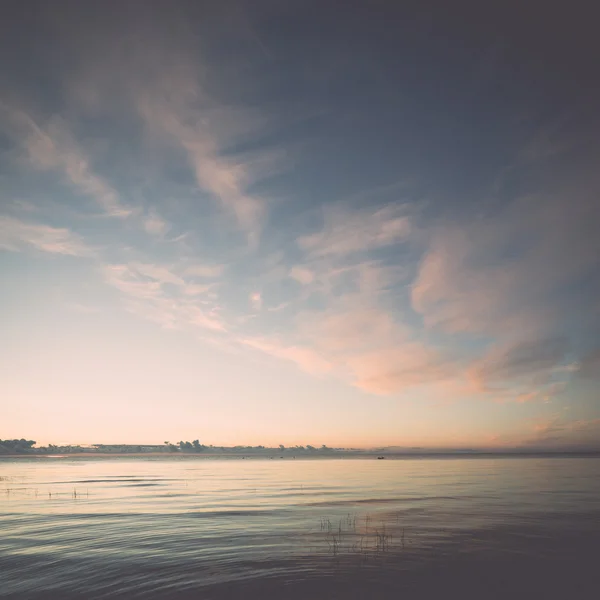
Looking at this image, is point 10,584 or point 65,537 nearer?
point 10,584

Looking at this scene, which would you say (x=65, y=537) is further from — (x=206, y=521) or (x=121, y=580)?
(x=121, y=580)

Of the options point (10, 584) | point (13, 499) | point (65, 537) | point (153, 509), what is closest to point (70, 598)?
point (10, 584)

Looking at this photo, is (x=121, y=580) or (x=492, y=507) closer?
(x=121, y=580)

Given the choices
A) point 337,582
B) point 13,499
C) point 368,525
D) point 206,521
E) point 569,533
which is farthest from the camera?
point 13,499

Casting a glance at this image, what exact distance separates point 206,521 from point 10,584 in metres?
18.7

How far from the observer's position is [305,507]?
45.3 m

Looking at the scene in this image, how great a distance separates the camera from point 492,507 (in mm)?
43094

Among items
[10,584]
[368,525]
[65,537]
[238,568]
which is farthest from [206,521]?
[10,584]

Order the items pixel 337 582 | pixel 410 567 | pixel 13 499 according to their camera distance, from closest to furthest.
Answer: pixel 337 582, pixel 410 567, pixel 13 499

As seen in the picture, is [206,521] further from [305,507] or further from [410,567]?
[410,567]

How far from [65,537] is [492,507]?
38.5 meters

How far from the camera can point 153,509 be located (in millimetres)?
45156

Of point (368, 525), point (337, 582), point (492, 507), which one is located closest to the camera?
point (337, 582)

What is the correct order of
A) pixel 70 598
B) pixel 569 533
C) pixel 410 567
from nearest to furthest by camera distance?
pixel 70 598 → pixel 410 567 → pixel 569 533
